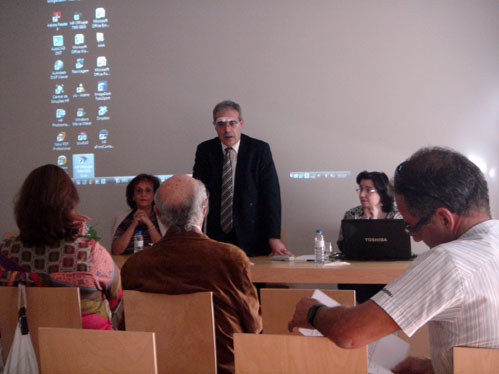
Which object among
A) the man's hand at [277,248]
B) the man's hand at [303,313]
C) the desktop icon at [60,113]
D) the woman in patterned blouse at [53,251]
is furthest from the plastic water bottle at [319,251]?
the desktop icon at [60,113]

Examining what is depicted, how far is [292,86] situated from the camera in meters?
4.39

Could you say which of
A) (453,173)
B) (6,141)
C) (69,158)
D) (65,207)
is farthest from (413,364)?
(6,141)

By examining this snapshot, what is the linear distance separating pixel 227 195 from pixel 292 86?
4.18ft

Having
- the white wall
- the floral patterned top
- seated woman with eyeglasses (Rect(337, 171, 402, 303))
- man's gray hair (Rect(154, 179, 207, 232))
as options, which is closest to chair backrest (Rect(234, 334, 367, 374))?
man's gray hair (Rect(154, 179, 207, 232))

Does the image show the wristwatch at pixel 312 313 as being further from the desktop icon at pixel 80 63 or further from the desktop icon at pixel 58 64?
the desktop icon at pixel 58 64

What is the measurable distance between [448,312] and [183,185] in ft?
3.98

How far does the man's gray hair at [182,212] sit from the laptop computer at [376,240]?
49.6 inches

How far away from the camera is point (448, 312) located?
45.9 inches

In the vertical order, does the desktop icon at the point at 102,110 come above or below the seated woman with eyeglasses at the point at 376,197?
above

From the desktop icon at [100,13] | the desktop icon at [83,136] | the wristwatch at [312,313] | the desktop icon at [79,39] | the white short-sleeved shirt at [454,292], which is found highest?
the desktop icon at [100,13]

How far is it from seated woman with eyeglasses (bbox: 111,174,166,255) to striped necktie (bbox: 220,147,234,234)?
513 mm

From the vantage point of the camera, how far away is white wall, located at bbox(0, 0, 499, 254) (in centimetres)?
416

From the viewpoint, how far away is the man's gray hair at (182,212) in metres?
1.95

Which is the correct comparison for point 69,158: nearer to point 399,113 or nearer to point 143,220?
point 143,220
